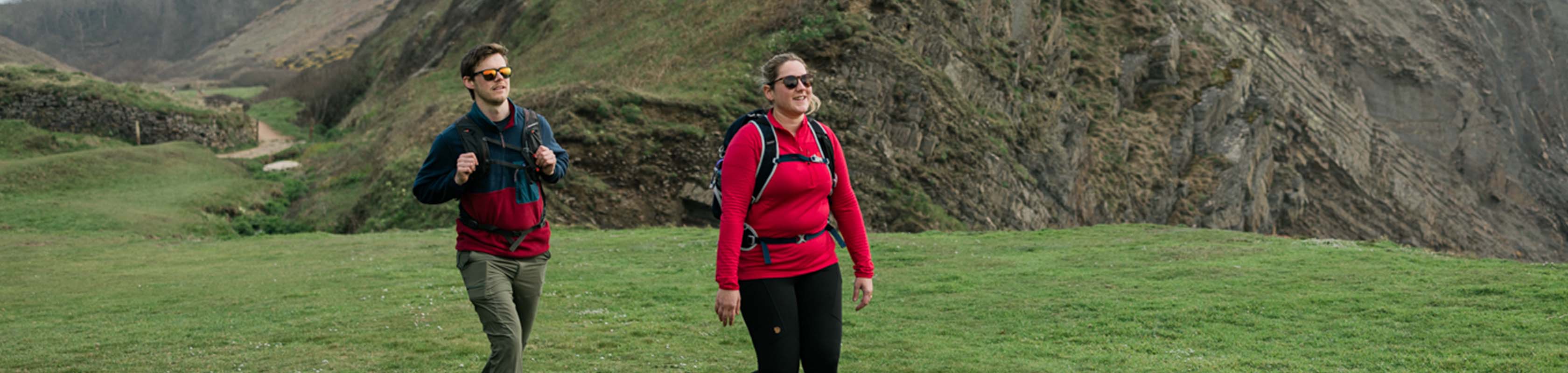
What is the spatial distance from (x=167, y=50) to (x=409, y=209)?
493 feet

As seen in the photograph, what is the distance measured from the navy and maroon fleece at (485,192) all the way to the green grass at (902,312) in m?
3.16

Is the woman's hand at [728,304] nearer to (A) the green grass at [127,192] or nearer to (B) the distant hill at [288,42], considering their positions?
(A) the green grass at [127,192]

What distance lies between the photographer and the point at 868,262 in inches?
227

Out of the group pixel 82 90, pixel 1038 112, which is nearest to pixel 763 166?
pixel 1038 112

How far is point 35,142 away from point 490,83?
4401cm

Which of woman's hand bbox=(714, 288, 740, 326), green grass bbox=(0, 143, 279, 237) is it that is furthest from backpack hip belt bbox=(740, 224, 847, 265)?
green grass bbox=(0, 143, 279, 237)

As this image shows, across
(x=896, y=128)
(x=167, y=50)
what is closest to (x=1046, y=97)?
(x=896, y=128)

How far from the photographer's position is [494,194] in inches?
236

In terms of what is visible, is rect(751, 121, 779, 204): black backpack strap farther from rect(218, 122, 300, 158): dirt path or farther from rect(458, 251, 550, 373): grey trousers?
rect(218, 122, 300, 158): dirt path

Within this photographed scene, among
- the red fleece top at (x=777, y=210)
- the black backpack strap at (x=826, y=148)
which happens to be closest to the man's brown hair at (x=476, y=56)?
the red fleece top at (x=777, y=210)

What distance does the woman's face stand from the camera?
5.43m

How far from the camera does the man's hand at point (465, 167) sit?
18.8ft

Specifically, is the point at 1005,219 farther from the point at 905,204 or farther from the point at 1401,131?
the point at 1401,131

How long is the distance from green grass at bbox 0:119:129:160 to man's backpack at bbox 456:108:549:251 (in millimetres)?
41518
